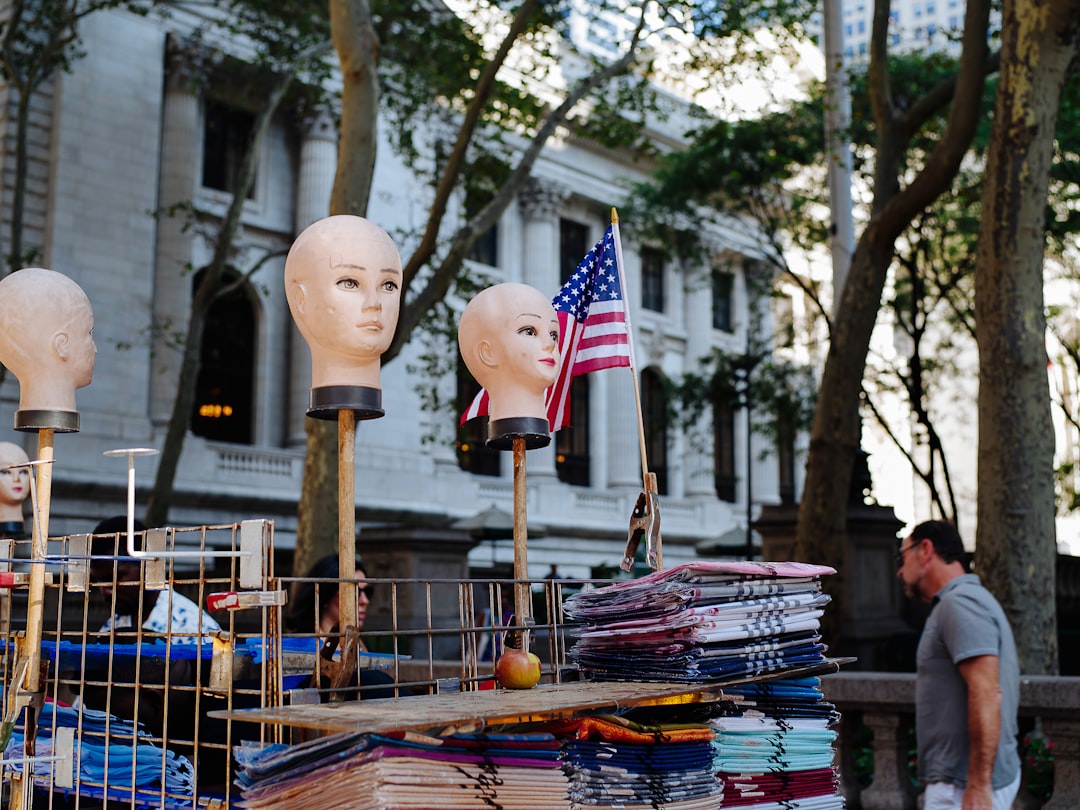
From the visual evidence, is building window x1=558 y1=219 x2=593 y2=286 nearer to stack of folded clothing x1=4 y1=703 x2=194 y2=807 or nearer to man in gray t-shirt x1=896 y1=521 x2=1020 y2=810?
man in gray t-shirt x1=896 y1=521 x2=1020 y2=810

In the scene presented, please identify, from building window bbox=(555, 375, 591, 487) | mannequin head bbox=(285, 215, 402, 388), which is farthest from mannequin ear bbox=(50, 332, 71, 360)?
building window bbox=(555, 375, 591, 487)

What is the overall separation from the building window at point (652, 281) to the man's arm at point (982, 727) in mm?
38173

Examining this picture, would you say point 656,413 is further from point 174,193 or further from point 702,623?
point 702,623

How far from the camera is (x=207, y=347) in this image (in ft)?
94.6

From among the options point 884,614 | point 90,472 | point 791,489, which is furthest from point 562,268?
point 884,614

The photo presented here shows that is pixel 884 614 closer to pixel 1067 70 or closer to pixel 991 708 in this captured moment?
pixel 1067 70

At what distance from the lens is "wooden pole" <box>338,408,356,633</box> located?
10.2ft

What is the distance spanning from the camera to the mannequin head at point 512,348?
12.2ft

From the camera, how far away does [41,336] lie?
3.63m

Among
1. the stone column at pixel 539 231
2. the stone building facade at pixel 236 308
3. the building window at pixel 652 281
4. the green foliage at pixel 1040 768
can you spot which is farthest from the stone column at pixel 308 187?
the green foliage at pixel 1040 768

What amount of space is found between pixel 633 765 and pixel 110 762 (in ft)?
5.15

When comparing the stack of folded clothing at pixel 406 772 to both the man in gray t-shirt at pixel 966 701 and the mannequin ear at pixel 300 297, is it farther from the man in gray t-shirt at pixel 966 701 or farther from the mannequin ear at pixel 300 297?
the man in gray t-shirt at pixel 966 701

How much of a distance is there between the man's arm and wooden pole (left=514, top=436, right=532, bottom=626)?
2.10m

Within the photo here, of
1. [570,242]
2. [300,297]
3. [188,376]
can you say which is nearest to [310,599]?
[300,297]
